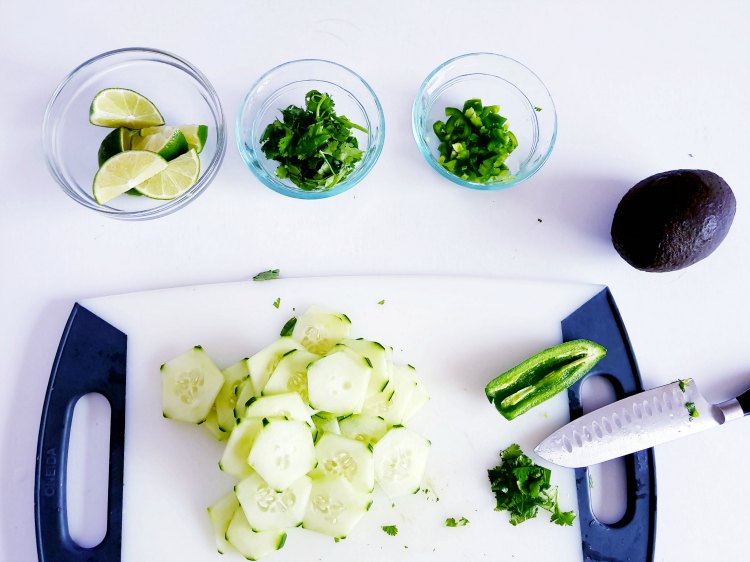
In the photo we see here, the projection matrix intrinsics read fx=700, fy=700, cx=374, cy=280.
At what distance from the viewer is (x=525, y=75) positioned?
2307 millimetres

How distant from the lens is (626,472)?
2211 mm

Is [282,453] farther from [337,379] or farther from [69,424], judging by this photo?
[69,424]

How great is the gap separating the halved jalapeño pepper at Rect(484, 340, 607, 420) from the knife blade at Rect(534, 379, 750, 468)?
13cm

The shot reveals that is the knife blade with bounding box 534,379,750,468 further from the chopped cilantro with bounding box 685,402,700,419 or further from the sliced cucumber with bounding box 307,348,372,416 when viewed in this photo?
the sliced cucumber with bounding box 307,348,372,416

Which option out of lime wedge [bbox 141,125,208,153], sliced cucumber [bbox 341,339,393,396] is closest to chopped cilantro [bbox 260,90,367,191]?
lime wedge [bbox 141,125,208,153]

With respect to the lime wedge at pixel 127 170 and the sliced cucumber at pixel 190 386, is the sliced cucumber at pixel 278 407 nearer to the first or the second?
the sliced cucumber at pixel 190 386

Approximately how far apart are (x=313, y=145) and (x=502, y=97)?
27.4 inches

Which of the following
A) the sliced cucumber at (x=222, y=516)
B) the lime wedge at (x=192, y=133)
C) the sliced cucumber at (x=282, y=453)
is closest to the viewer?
the sliced cucumber at (x=282, y=453)

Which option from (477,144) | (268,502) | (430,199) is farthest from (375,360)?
(477,144)

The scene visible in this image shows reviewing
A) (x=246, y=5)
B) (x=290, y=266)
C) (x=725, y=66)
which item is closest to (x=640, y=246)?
(x=725, y=66)

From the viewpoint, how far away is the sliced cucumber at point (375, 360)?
1.99 metres

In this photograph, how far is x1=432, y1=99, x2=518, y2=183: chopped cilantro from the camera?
2.17 meters

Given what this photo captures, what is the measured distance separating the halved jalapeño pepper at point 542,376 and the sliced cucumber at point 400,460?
0.94ft

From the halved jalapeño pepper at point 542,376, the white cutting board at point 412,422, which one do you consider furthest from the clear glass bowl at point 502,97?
the halved jalapeño pepper at point 542,376
